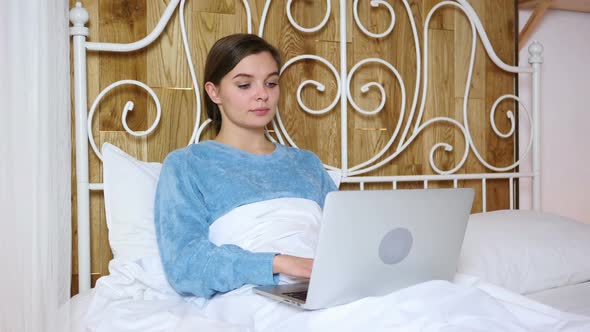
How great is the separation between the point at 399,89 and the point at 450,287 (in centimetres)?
120

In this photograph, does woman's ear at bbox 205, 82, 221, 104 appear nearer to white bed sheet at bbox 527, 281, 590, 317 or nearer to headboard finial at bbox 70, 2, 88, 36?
headboard finial at bbox 70, 2, 88, 36

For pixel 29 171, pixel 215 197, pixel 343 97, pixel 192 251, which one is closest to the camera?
pixel 29 171

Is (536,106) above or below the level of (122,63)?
below

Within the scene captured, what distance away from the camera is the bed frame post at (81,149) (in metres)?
1.74

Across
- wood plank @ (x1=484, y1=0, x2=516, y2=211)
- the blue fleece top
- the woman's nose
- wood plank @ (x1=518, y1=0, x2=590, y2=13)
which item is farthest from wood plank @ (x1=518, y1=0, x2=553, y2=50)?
the woman's nose

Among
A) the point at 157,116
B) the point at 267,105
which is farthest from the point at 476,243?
the point at 157,116

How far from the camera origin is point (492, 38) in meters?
2.44

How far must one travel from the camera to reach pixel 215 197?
1.59 metres

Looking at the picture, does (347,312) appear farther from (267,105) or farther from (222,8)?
(222,8)

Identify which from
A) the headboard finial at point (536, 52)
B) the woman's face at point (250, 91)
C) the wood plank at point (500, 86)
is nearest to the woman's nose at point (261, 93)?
the woman's face at point (250, 91)

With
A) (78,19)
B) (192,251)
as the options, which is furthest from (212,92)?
(192,251)

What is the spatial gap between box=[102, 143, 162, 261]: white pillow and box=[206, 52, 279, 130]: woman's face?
28 centimetres

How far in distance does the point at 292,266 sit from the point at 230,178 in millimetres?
346

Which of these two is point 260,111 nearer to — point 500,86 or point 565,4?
point 500,86
